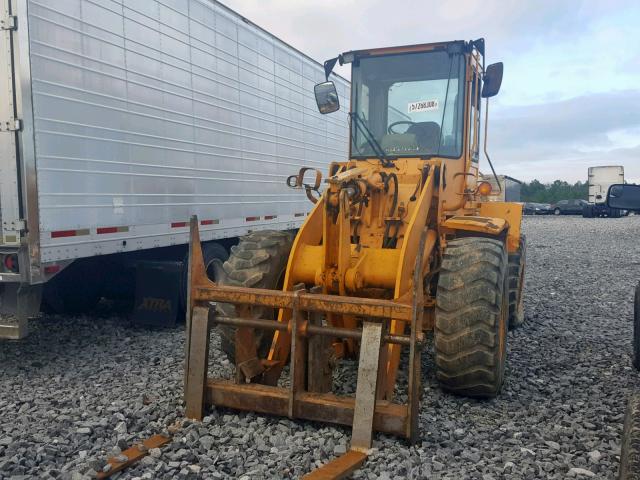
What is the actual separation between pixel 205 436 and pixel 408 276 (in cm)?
186

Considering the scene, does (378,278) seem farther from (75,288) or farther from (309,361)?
(75,288)

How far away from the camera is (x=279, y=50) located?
9.59 m

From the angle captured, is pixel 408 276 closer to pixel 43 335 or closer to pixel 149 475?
pixel 149 475

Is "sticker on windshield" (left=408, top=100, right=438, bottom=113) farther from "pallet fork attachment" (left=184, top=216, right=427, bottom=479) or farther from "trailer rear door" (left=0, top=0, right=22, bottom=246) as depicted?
"trailer rear door" (left=0, top=0, right=22, bottom=246)

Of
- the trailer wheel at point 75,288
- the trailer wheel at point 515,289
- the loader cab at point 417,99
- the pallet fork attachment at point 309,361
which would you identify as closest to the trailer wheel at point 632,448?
the pallet fork attachment at point 309,361

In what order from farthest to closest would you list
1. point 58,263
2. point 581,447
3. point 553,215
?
point 553,215 → point 58,263 → point 581,447

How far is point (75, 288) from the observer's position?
302 inches

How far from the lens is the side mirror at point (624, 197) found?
380 cm

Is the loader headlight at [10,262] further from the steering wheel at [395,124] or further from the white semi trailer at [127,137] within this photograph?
the steering wheel at [395,124]

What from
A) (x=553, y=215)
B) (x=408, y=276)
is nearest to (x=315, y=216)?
(x=408, y=276)

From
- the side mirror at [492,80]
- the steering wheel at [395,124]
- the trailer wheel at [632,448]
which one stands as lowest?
the trailer wheel at [632,448]

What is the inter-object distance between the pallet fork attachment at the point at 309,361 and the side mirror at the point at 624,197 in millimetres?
1288

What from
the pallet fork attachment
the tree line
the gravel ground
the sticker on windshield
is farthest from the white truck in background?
the pallet fork attachment

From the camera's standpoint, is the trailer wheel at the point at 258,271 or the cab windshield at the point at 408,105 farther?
the cab windshield at the point at 408,105
